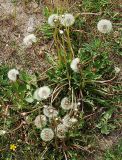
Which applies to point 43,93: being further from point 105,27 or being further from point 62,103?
point 105,27

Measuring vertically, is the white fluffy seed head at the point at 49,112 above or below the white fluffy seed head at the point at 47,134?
above

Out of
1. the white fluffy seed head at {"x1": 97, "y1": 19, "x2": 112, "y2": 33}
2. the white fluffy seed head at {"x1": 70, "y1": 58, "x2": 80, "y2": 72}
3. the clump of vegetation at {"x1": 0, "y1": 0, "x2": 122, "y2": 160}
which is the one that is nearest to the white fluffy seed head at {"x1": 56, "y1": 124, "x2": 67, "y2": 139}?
the clump of vegetation at {"x1": 0, "y1": 0, "x2": 122, "y2": 160}

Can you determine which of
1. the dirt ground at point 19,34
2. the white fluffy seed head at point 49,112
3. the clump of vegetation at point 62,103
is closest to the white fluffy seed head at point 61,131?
the clump of vegetation at point 62,103

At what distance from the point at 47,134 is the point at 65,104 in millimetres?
391

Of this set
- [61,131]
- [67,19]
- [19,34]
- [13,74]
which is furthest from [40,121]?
[19,34]

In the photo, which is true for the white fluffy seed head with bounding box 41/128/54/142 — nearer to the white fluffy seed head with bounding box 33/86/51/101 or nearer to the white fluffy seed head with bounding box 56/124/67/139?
the white fluffy seed head with bounding box 56/124/67/139

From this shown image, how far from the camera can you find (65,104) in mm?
4926

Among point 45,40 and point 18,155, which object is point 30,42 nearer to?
point 45,40

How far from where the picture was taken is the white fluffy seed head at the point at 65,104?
491cm

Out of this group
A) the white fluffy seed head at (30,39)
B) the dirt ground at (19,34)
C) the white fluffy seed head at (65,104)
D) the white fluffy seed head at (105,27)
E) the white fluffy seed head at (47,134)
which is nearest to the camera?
the white fluffy seed head at (47,134)

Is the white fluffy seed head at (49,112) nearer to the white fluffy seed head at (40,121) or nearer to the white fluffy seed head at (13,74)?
the white fluffy seed head at (40,121)

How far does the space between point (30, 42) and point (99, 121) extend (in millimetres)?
1096

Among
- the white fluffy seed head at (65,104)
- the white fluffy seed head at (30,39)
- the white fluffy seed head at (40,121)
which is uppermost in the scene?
the white fluffy seed head at (30,39)

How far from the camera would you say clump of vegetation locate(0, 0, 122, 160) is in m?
4.79
